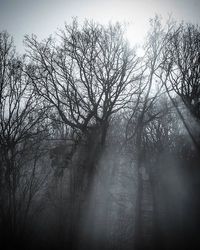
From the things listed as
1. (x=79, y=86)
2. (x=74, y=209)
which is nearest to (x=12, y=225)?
(x=74, y=209)

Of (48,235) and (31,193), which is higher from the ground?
(31,193)

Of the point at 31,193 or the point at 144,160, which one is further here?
the point at 144,160

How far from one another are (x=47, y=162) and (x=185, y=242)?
973cm

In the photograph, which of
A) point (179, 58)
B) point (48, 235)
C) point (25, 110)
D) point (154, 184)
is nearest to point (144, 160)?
point (154, 184)

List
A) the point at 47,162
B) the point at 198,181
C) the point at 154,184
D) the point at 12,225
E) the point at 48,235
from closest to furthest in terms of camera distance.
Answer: the point at 12,225
the point at 48,235
the point at 47,162
the point at 198,181
the point at 154,184

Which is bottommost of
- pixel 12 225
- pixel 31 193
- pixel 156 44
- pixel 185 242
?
pixel 185 242

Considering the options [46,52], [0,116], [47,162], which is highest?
[46,52]

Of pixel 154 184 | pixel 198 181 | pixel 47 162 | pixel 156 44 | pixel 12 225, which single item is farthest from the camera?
pixel 154 184

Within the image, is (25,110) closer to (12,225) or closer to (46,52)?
(46,52)

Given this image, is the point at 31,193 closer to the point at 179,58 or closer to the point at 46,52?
the point at 46,52

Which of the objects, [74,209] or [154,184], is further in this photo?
[154,184]

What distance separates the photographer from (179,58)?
13547 millimetres

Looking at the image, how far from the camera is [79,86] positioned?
12.9 meters

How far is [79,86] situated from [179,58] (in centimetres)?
622
